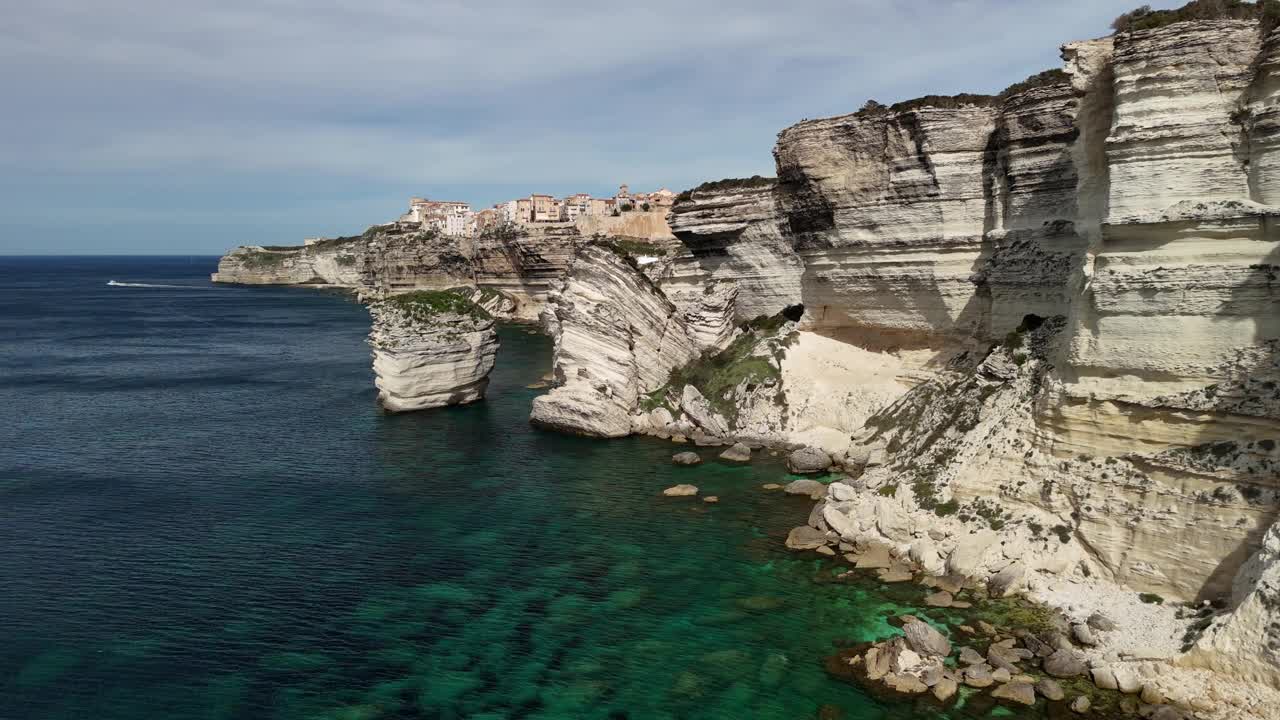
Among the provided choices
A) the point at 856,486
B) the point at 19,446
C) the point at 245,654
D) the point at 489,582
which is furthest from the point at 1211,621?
the point at 19,446

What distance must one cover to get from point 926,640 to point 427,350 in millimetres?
37364

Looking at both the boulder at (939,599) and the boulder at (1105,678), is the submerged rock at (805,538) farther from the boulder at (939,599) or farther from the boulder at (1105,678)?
the boulder at (1105,678)

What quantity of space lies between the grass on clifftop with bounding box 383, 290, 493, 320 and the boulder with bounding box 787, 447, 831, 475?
2461 cm

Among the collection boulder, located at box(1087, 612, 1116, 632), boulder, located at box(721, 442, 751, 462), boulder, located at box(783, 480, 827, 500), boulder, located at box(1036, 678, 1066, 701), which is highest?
boulder, located at box(721, 442, 751, 462)


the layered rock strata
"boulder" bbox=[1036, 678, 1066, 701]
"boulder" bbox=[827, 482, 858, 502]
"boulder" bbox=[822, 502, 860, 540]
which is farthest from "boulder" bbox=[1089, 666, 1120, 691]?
the layered rock strata

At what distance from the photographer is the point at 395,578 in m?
27.5

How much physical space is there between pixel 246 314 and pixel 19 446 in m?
78.5

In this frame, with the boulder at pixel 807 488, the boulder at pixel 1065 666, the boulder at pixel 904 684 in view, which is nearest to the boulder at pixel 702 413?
the boulder at pixel 807 488

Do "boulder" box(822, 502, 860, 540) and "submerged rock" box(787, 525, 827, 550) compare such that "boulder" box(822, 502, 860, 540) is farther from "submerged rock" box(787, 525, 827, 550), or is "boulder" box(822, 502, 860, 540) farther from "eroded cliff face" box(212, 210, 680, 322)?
"eroded cliff face" box(212, 210, 680, 322)

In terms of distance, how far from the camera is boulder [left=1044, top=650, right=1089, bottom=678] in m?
20.5

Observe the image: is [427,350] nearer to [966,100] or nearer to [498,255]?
[966,100]

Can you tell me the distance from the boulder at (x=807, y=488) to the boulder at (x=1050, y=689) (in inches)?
581

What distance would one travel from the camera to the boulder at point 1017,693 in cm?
1961

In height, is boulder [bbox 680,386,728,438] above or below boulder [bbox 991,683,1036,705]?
above
